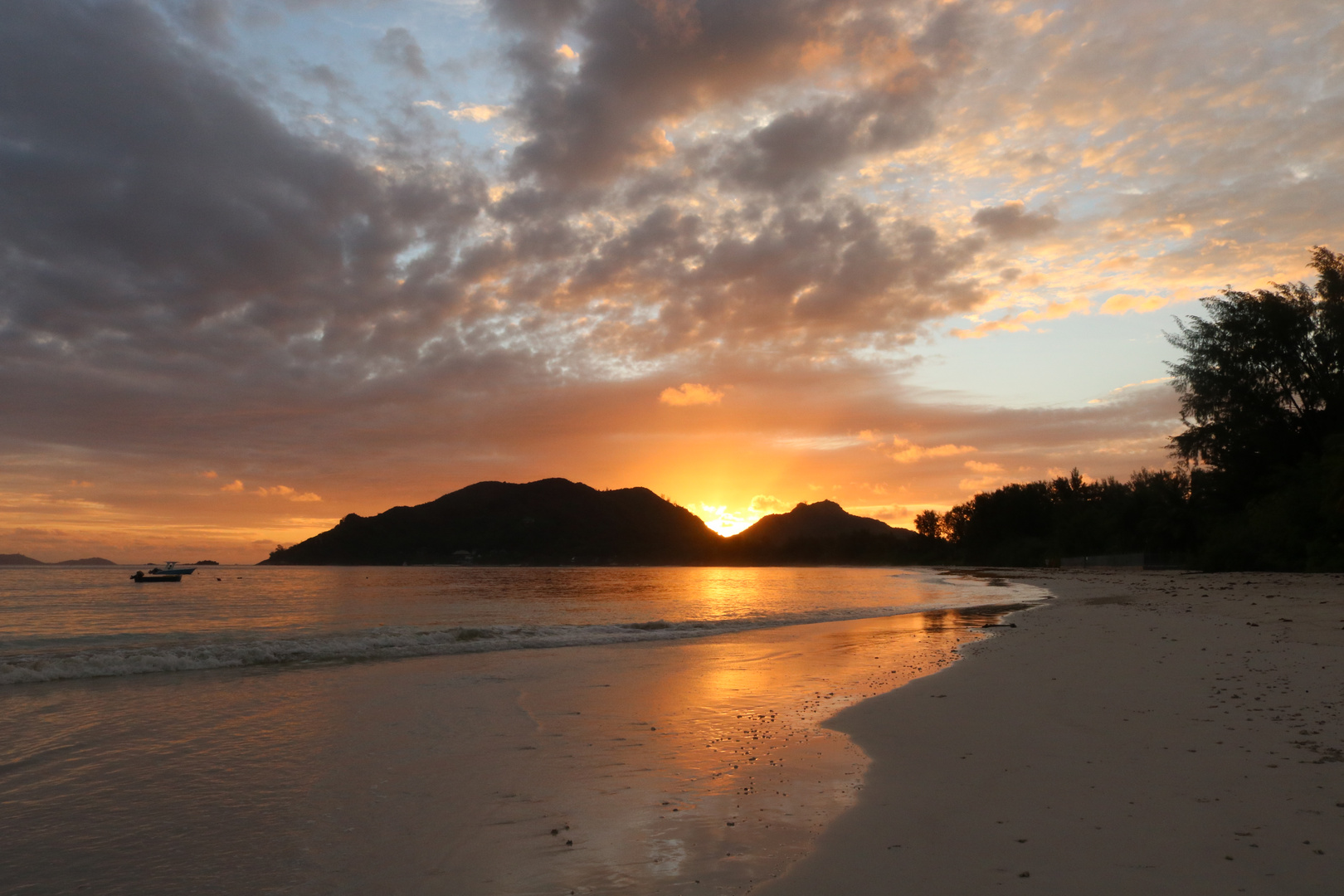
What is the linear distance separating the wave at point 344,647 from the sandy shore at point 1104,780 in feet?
38.1

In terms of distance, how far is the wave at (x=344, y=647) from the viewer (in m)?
13.7

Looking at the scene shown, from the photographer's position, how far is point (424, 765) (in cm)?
696

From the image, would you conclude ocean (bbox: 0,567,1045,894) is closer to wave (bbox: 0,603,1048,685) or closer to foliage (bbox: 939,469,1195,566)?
wave (bbox: 0,603,1048,685)

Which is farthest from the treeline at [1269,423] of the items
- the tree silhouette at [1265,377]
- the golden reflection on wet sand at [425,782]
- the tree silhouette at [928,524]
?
the tree silhouette at [928,524]

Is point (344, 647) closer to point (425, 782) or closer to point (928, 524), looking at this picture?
point (425, 782)

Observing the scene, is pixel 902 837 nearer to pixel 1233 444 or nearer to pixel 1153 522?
pixel 1233 444

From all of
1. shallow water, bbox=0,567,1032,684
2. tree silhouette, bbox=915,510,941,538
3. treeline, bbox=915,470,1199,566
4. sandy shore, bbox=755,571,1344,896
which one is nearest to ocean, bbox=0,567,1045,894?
shallow water, bbox=0,567,1032,684

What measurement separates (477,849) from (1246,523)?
45.5m

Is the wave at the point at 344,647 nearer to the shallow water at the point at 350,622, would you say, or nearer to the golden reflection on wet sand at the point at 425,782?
the shallow water at the point at 350,622

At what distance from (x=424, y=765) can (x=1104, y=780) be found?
19.3 ft

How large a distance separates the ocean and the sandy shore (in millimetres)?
563

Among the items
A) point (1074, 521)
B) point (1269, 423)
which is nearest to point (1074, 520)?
point (1074, 521)

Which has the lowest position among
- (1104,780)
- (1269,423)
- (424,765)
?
(424,765)

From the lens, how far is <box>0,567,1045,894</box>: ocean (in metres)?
4.58
